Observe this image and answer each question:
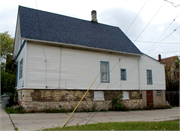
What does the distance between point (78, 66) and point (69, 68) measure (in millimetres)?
831

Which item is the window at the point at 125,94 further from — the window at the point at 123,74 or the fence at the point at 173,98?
the fence at the point at 173,98

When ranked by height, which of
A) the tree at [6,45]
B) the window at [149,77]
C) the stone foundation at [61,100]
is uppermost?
the tree at [6,45]

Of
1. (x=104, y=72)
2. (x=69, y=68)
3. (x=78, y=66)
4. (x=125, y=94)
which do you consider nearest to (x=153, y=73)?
(x=125, y=94)

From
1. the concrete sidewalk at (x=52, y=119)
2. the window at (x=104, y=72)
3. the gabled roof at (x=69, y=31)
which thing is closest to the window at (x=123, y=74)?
the window at (x=104, y=72)

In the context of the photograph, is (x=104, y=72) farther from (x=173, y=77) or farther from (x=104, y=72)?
(x=173, y=77)

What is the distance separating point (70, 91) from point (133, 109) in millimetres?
6978

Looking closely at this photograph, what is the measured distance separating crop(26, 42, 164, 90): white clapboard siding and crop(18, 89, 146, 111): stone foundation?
0.41 m

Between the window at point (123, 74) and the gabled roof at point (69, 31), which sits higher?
the gabled roof at point (69, 31)

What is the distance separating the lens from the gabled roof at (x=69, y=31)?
13.9 meters

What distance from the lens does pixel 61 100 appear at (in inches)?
538

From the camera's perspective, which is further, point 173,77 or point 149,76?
point 173,77

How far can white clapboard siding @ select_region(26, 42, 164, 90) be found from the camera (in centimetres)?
1288

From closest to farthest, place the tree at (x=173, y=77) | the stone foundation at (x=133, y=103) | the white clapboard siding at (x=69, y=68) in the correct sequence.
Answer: the white clapboard siding at (x=69, y=68) → the stone foundation at (x=133, y=103) → the tree at (x=173, y=77)

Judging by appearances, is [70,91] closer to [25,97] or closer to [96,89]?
[96,89]
